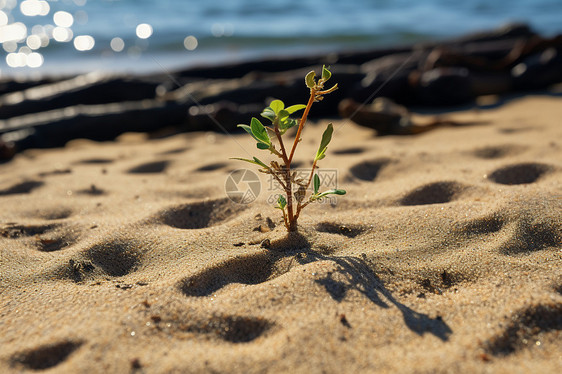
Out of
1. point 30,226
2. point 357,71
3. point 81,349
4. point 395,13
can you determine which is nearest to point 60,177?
point 30,226

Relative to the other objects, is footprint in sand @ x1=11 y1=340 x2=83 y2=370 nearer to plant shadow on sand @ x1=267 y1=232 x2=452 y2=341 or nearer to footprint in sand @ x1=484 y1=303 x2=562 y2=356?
plant shadow on sand @ x1=267 y1=232 x2=452 y2=341

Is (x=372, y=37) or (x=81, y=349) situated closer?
(x=81, y=349)

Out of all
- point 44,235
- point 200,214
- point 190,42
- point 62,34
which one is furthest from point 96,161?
point 62,34

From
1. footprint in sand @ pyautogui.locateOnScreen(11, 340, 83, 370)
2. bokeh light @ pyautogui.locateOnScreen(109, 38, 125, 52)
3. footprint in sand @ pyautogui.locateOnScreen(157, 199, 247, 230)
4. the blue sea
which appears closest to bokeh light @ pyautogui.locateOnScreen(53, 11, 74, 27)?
the blue sea

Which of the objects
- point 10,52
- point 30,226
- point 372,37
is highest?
point 10,52

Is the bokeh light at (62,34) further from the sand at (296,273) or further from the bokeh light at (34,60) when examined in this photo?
the sand at (296,273)

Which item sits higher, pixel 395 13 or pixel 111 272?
pixel 395 13

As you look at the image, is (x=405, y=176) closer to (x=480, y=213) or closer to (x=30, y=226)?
(x=480, y=213)
